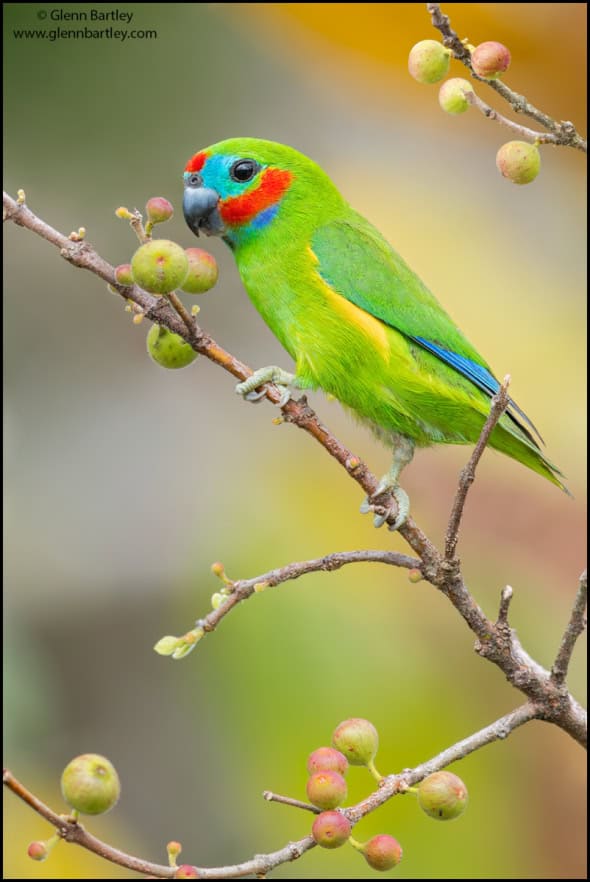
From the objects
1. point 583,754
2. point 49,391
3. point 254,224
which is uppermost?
point 49,391

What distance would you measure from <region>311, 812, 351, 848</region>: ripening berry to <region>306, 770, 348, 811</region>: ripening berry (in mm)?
19

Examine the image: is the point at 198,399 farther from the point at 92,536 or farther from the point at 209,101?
the point at 209,101

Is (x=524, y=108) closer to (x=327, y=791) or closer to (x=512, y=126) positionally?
(x=512, y=126)

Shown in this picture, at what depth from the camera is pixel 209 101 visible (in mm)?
4164

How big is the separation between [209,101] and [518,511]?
2.02 metres

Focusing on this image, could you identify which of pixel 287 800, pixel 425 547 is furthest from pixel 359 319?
pixel 287 800

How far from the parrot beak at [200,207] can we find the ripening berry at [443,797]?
3.91 feet

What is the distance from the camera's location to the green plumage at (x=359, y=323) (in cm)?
181

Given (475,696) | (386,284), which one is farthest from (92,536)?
(386,284)

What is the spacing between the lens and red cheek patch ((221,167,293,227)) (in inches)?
76.6

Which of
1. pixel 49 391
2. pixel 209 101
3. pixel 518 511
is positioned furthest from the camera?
pixel 209 101

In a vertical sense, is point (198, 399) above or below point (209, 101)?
below

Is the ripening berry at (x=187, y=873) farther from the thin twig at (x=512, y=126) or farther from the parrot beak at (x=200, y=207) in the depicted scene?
the parrot beak at (x=200, y=207)

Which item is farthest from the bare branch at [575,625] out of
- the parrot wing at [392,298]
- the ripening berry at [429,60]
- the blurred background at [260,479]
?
the blurred background at [260,479]
